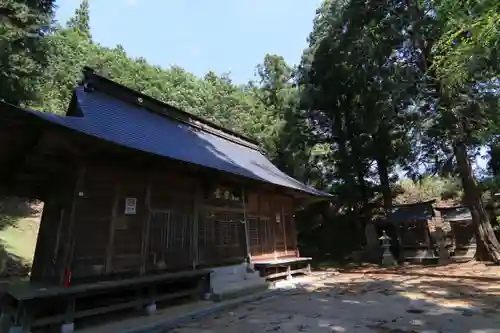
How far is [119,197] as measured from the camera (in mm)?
6832

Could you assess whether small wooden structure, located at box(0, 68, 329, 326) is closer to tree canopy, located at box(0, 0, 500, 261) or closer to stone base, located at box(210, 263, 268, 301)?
stone base, located at box(210, 263, 268, 301)

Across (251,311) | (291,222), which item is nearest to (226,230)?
(251,311)

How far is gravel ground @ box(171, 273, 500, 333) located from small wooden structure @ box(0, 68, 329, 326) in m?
1.82

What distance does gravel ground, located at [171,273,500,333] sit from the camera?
16.9 feet

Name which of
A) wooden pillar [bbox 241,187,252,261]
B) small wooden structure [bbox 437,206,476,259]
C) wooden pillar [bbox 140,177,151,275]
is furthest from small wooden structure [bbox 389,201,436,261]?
wooden pillar [bbox 140,177,151,275]

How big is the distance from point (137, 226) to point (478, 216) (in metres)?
13.2

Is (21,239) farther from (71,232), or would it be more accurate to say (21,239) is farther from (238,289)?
(238,289)

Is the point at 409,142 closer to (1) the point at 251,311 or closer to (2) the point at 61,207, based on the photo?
(1) the point at 251,311

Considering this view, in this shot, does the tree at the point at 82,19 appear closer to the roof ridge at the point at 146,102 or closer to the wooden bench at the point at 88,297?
the roof ridge at the point at 146,102

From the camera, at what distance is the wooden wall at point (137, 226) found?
A: 6.18m

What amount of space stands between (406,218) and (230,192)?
11666mm

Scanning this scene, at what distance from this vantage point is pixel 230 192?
33.1 ft

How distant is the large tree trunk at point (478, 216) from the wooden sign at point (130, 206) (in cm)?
1275

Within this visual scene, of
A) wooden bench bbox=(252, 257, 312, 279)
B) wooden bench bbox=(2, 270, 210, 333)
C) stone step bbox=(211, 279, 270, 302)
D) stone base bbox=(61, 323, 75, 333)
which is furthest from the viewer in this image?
wooden bench bbox=(252, 257, 312, 279)
